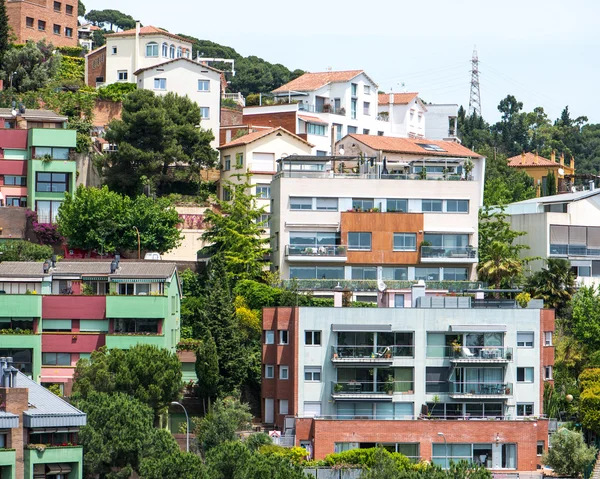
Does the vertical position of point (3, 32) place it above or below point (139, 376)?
above

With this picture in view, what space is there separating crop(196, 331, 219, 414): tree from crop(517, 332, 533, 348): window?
16.3 m

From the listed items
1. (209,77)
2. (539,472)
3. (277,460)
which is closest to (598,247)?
(539,472)

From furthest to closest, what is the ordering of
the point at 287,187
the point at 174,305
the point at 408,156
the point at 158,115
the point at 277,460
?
the point at 408,156
the point at 158,115
the point at 287,187
the point at 174,305
the point at 277,460

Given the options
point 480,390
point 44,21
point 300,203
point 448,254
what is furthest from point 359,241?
point 44,21

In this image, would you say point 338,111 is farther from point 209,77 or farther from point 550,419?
point 550,419

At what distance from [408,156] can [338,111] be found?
1263cm

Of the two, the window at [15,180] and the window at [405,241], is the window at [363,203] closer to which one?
the window at [405,241]

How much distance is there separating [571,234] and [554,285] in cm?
879

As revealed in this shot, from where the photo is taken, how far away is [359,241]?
90.8m

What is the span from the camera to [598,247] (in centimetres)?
9612

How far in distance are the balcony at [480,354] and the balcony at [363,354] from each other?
3255 mm

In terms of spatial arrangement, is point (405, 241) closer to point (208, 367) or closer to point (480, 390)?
point (480, 390)

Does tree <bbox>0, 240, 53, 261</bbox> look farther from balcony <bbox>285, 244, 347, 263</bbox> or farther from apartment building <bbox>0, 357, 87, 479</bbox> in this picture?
apartment building <bbox>0, 357, 87, 479</bbox>

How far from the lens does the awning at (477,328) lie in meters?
76.1
